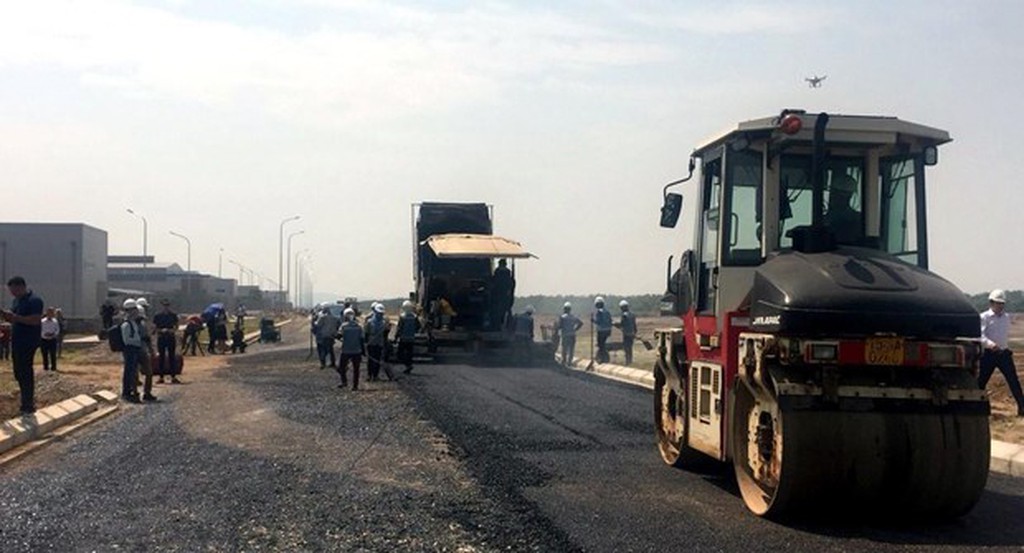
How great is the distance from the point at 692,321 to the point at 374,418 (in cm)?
617

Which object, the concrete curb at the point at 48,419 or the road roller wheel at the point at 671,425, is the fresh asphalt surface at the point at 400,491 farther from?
the concrete curb at the point at 48,419

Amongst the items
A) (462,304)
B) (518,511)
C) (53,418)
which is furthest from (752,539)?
(462,304)

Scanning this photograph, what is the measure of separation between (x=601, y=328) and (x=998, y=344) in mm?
15739

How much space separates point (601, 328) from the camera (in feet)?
97.7

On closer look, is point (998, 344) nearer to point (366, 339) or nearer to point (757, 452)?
point (757, 452)

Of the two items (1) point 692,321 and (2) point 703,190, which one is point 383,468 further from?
(2) point 703,190

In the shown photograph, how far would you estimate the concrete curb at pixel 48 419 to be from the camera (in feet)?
42.5

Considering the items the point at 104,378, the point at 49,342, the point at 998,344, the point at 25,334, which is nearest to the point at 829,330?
the point at 998,344

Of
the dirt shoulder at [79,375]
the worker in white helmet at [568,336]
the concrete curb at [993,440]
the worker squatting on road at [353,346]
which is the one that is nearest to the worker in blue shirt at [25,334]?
the dirt shoulder at [79,375]

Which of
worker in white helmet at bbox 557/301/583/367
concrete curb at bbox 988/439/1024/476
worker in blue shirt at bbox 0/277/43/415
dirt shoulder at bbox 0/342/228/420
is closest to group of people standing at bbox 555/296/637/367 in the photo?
worker in white helmet at bbox 557/301/583/367

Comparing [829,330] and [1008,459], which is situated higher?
[829,330]

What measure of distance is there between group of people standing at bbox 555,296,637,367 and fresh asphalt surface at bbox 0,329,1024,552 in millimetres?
11904

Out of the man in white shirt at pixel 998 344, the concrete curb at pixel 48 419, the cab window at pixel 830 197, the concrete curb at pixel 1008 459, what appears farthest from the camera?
the man in white shirt at pixel 998 344

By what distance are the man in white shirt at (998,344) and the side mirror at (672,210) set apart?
551 centimetres
